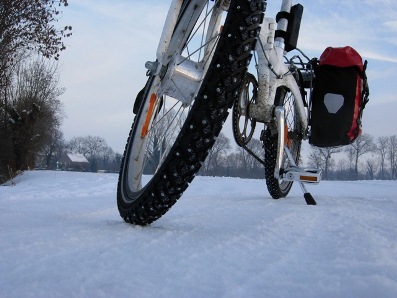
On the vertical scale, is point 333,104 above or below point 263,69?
below

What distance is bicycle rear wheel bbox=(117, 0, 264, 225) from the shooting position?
51.4 inches

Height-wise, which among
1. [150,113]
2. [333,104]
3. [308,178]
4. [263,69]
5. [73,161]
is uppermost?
[263,69]

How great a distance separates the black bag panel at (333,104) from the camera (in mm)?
2379

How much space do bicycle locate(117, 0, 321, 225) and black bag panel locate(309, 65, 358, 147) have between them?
0.19m

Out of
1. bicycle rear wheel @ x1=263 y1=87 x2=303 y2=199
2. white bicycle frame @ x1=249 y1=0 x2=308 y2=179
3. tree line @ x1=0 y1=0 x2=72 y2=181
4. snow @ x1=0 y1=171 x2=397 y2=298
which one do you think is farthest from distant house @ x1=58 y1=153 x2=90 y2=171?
snow @ x1=0 y1=171 x2=397 y2=298

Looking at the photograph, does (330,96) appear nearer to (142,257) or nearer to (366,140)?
(142,257)

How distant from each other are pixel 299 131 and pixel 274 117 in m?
0.80

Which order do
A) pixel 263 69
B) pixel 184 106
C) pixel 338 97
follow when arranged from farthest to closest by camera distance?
1. pixel 338 97
2. pixel 263 69
3. pixel 184 106

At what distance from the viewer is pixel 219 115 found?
1.31m

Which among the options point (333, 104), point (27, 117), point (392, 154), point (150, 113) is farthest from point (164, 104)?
point (392, 154)

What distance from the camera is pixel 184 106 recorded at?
1915 millimetres

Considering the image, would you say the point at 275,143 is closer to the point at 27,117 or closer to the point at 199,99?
the point at 199,99

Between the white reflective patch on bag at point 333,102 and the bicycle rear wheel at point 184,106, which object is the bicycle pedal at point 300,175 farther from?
the bicycle rear wheel at point 184,106

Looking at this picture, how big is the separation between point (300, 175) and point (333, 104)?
52cm
